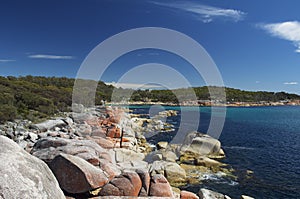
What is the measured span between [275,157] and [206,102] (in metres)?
101

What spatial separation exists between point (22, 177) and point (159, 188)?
5.12 m

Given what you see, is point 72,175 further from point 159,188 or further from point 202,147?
point 202,147

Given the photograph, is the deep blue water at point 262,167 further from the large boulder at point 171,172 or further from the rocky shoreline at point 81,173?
the rocky shoreline at point 81,173

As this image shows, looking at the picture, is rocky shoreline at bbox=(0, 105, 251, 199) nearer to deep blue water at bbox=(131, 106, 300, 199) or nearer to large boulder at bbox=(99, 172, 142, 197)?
large boulder at bbox=(99, 172, 142, 197)

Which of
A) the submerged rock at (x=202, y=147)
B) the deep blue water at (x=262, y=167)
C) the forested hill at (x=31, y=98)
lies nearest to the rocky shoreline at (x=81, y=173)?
the deep blue water at (x=262, y=167)

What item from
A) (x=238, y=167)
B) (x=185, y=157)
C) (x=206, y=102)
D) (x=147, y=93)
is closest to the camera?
(x=238, y=167)

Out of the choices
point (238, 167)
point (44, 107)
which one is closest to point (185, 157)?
point (238, 167)

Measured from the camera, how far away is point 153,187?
815 cm

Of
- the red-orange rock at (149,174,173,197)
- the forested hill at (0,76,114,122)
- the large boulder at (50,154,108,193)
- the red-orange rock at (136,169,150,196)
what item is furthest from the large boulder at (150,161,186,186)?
the forested hill at (0,76,114,122)

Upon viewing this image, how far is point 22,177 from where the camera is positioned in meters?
4.11

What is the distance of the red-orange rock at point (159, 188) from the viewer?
316 inches

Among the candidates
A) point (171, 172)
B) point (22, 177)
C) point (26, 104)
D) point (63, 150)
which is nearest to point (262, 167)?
point (171, 172)

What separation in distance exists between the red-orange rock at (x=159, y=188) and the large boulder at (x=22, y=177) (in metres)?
3.89

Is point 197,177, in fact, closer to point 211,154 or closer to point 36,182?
point 211,154
